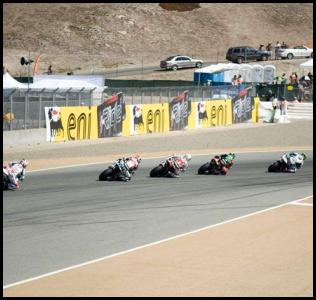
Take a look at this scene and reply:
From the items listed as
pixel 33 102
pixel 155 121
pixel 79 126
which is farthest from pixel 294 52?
pixel 33 102

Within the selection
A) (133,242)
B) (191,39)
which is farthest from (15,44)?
(133,242)

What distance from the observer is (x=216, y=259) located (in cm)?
1202

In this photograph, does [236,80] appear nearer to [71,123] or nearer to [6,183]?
[71,123]

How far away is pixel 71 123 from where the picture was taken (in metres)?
33.1

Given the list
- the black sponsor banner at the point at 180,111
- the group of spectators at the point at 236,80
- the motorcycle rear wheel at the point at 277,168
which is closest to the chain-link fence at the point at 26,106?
the black sponsor banner at the point at 180,111

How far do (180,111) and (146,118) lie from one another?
9.82 feet

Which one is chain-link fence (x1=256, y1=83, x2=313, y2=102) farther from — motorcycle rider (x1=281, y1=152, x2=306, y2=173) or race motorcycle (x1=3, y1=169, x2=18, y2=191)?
race motorcycle (x1=3, y1=169, x2=18, y2=191)

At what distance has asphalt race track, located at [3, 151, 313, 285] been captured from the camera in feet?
41.8

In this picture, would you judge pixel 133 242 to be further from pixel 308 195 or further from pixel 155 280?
pixel 308 195

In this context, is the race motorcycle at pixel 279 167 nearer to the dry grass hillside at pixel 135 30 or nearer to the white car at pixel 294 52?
the white car at pixel 294 52

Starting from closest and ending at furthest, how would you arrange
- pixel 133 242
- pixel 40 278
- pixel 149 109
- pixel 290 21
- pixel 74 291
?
1. pixel 74 291
2. pixel 40 278
3. pixel 133 242
4. pixel 149 109
5. pixel 290 21

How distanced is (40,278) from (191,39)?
77.0 meters

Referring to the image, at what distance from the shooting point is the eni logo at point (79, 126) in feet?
108

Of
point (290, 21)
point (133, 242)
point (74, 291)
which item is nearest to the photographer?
point (74, 291)
